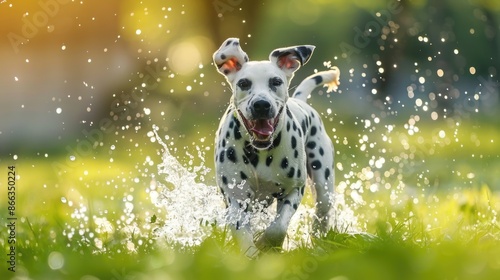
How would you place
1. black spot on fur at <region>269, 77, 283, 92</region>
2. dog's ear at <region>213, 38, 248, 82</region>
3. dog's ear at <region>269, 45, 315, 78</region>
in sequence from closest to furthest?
black spot on fur at <region>269, 77, 283, 92</region> < dog's ear at <region>213, 38, 248, 82</region> < dog's ear at <region>269, 45, 315, 78</region>

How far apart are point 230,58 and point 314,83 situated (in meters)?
1.77

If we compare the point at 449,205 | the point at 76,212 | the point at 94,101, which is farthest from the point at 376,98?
the point at 76,212

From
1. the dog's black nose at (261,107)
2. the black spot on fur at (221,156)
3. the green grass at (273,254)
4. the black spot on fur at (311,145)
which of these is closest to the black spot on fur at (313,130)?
the black spot on fur at (311,145)

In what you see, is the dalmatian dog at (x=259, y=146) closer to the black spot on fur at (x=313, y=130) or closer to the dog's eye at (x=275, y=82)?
the dog's eye at (x=275, y=82)

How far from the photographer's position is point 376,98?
75.1 ft

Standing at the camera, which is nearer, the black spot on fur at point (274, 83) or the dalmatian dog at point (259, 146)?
the dalmatian dog at point (259, 146)

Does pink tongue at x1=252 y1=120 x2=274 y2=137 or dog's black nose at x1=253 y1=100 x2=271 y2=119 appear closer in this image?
dog's black nose at x1=253 y1=100 x2=271 y2=119

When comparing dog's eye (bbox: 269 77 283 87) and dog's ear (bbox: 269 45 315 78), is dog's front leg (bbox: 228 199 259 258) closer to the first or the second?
dog's eye (bbox: 269 77 283 87)

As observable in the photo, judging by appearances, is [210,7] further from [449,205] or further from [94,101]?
[449,205]

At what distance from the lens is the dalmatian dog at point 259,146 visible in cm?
646

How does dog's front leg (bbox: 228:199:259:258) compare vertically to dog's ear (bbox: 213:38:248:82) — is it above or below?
below

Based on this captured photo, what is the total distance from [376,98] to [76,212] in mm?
15686

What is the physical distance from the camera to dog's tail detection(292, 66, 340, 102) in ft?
27.8

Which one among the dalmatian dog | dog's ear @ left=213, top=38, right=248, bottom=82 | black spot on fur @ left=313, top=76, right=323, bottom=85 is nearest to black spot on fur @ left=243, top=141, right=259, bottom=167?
the dalmatian dog
